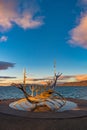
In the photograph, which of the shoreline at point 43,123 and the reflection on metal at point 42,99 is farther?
the reflection on metal at point 42,99

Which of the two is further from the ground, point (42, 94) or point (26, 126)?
point (42, 94)

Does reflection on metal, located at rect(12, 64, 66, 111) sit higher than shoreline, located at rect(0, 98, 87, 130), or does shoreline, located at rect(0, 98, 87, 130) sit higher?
reflection on metal, located at rect(12, 64, 66, 111)

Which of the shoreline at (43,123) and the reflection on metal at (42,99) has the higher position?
the reflection on metal at (42,99)

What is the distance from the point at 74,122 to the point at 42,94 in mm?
5313

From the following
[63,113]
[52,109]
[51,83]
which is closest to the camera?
[63,113]

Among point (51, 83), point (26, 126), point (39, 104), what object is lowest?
point (26, 126)

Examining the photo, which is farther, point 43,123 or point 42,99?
point 42,99

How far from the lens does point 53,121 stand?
1684 centimetres

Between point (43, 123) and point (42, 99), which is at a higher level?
point (42, 99)

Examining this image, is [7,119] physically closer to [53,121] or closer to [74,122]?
[53,121]

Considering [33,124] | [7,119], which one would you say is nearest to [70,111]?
[33,124]

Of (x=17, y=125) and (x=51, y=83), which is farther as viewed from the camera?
(x=51, y=83)

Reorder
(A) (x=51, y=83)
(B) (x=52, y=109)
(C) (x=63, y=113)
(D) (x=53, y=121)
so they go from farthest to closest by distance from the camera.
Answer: (A) (x=51, y=83) → (B) (x=52, y=109) → (C) (x=63, y=113) → (D) (x=53, y=121)

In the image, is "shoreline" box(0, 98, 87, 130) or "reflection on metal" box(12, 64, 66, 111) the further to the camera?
"reflection on metal" box(12, 64, 66, 111)
